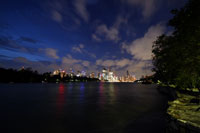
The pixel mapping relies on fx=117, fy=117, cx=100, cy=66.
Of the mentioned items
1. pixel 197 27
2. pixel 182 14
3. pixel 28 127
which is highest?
pixel 182 14

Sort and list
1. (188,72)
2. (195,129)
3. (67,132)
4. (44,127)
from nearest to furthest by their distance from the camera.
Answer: (195,129)
(188,72)
(67,132)
(44,127)

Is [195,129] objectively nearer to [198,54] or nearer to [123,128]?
[198,54]

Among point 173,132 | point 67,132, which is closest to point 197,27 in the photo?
point 173,132

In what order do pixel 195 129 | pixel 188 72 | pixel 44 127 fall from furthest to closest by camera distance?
1. pixel 44 127
2. pixel 188 72
3. pixel 195 129

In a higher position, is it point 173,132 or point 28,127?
point 173,132

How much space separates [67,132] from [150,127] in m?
7.86

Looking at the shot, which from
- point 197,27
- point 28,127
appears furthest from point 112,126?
point 197,27

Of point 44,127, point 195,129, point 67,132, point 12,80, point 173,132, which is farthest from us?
point 12,80

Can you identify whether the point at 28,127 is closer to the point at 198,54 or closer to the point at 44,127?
the point at 44,127

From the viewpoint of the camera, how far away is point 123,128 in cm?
1138

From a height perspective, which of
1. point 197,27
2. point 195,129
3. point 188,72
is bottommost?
point 195,129

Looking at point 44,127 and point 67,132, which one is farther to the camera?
point 44,127

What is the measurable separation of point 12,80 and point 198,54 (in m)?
229

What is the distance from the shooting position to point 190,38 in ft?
26.1
